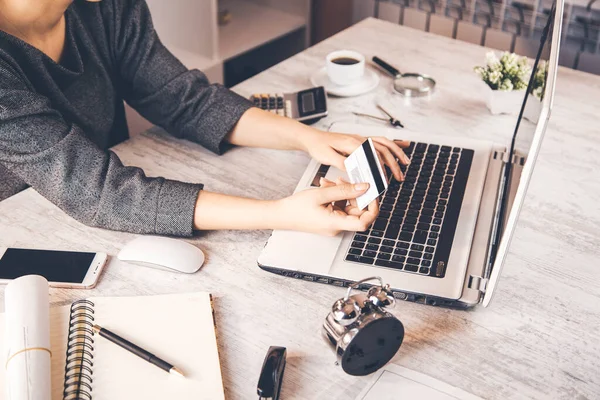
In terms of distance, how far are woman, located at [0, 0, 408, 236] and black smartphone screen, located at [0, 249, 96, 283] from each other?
0.08 metres

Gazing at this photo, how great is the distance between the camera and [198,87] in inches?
51.8

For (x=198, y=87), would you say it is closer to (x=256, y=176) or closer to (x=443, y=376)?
(x=256, y=176)

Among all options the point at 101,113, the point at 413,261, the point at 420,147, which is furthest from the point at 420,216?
the point at 101,113

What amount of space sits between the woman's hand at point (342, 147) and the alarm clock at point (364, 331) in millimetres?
350

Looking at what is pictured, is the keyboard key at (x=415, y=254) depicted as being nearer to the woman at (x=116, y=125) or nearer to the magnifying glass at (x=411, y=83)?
the woman at (x=116, y=125)

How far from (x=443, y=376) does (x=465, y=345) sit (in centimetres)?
6

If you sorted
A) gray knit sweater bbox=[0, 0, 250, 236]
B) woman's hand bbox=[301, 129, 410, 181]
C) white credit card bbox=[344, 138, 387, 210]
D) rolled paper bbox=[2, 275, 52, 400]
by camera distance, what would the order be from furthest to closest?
woman's hand bbox=[301, 129, 410, 181], gray knit sweater bbox=[0, 0, 250, 236], white credit card bbox=[344, 138, 387, 210], rolled paper bbox=[2, 275, 52, 400]

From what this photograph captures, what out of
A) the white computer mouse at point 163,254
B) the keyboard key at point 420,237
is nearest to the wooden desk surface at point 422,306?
the white computer mouse at point 163,254

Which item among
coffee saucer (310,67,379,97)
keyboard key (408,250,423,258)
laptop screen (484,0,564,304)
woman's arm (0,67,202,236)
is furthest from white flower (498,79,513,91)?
woman's arm (0,67,202,236)

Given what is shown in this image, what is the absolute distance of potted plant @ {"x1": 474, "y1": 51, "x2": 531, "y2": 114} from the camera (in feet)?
4.43

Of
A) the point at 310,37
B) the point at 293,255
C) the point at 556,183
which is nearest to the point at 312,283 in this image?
the point at 293,255

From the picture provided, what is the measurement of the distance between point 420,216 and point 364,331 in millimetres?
325

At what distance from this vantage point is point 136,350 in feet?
2.73

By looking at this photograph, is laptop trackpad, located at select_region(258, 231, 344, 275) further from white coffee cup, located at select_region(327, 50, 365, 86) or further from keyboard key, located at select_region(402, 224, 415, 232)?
white coffee cup, located at select_region(327, 50, 365, 86)
